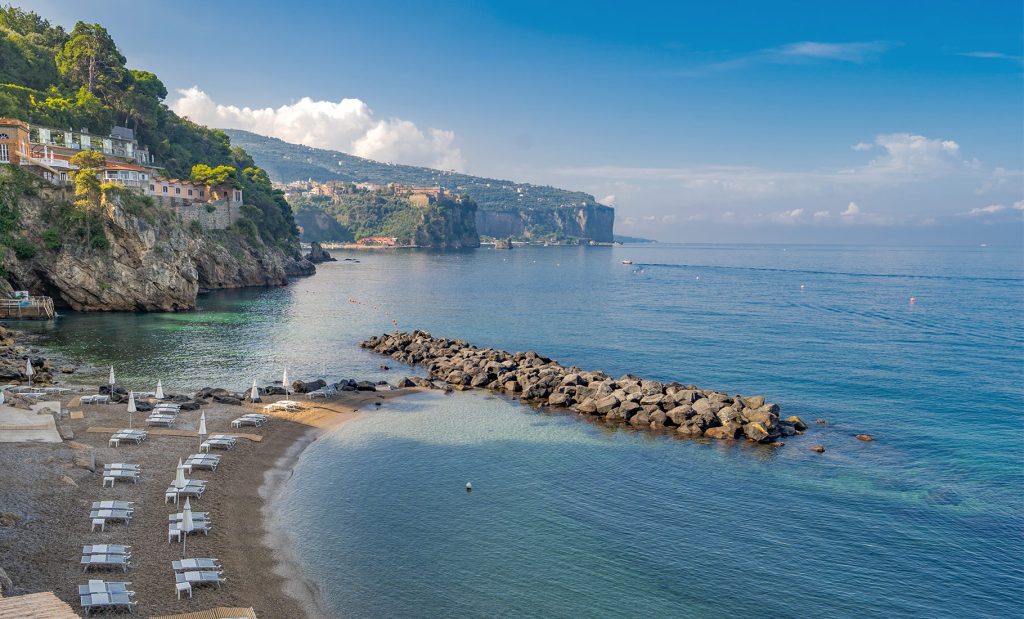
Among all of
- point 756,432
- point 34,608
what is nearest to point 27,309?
point 34,608

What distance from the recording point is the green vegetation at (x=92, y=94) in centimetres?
9543

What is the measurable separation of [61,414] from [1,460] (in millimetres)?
9506

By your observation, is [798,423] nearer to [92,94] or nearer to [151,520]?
[151,520]

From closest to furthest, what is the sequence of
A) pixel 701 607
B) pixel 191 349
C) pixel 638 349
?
pixel 701 607
pixel 191 349
pixel 638 349

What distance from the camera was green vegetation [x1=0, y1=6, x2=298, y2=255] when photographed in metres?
95.4

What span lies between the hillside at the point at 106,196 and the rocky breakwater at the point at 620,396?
133 ft

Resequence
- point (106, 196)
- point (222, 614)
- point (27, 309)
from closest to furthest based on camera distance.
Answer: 1. point (222, 614)
2. point (27, 309)
3. point (106, 196)

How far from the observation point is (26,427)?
2842cm

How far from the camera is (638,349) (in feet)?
203

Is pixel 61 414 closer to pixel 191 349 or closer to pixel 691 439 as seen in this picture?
pixel 191 349

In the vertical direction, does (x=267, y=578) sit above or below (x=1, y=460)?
below

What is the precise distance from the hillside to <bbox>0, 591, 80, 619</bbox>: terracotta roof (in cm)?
6777

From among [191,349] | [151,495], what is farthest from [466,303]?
[151,495]

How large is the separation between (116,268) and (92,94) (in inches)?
2031
